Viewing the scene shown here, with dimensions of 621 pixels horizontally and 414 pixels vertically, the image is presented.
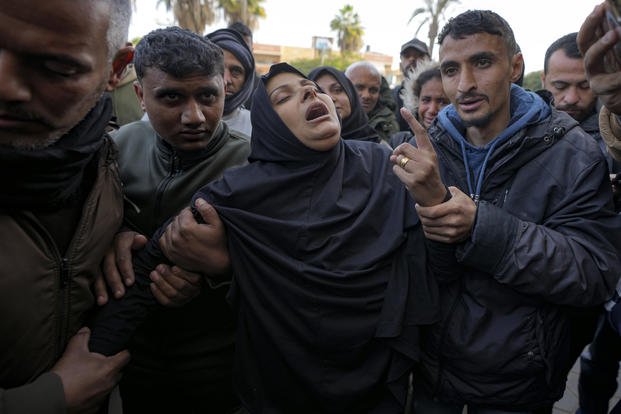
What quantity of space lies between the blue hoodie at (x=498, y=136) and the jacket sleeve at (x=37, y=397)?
5.47 feet

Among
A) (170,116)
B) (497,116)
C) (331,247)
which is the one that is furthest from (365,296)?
(170,116)

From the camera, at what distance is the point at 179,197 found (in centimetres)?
188

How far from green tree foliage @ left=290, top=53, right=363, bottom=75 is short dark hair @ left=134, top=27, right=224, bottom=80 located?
82.7 ft

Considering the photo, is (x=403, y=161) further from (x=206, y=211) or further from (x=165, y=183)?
(x=165, y=183)

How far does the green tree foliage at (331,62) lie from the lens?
96.5 feet

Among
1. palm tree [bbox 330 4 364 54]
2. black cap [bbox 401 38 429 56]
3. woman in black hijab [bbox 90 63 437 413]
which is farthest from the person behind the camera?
palm tree [bbox 330 4 364 54]

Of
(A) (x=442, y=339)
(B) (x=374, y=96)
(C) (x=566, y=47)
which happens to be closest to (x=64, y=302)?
(A) (x=442, y=339)

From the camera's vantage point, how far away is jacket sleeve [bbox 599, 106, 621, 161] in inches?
71.4

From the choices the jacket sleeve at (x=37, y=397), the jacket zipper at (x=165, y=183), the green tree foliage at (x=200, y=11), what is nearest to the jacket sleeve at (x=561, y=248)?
the jacket zipper at (x=165, y=183)

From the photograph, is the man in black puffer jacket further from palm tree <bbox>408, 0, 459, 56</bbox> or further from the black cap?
palm tree <bbox>408, 0, 459, 56</bbox>

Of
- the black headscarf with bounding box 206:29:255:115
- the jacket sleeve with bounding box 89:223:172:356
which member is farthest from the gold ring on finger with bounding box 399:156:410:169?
the black headscarf with bounding box 206:29:255:115

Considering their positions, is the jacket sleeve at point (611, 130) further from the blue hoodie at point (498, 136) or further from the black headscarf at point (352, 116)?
the black headscarf at point (352, 116)

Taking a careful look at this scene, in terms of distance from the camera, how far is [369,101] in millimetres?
4535

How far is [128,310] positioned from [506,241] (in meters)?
1.44
